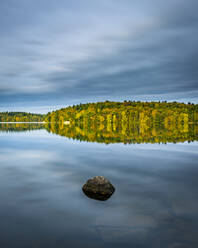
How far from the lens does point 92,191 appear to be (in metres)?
14.0

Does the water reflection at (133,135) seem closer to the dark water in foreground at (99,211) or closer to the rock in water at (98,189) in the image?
the dark water in foreground at (99,211)

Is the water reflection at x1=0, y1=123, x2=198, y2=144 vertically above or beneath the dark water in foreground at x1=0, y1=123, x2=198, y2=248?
above

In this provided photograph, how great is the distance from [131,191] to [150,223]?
5.04 m

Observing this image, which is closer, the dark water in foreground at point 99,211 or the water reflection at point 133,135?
the dark water in foreground at point 99,211

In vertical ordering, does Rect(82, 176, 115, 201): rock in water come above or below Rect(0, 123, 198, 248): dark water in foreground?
above

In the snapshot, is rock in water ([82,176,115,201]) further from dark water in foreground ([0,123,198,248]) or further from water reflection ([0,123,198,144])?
water reflection ([0,123,198,144])

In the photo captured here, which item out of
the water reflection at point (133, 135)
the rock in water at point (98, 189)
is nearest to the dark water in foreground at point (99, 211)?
the rock in water at point (98, 189)

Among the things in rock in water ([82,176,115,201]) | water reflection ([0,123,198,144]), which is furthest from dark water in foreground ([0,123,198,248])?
water reflection ([0,123,198,144])

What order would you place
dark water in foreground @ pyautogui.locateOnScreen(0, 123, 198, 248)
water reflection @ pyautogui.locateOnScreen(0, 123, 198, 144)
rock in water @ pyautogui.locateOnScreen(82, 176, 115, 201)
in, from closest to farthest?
dark water in foreground @ pyautogui.locateOnScreen(0, 123, 198, 248), rock in water @ pyautogui.locateOnScreen(82, 176, 115, 201), water reflection @ pyautogui.locateOnScreen(0, 123, 198, 144)

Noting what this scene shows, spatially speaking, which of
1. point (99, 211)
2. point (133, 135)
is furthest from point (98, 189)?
point (133, 135)

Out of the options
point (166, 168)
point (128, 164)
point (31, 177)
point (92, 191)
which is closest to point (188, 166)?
point (166, 168)

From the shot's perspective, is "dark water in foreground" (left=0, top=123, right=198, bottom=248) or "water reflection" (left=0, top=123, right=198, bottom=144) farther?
"water reflection" (left=0, top=123, right=198, bottom=144)

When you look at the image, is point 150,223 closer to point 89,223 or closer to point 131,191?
point 89,223

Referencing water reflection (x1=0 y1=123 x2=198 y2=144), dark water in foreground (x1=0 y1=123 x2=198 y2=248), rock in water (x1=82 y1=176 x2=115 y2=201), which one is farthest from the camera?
water reflection (x1=0 y1=123 x2=198 y2=144)
